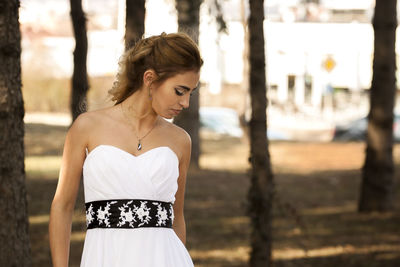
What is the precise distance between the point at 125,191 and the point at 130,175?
8 cm

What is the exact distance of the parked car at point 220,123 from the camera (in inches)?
1371

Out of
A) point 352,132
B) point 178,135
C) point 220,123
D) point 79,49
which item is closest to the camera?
point 178,135

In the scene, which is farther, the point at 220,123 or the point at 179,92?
the point at 220,123

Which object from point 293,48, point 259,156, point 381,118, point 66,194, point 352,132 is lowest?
point 352,132

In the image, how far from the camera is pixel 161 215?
3408 millimetres

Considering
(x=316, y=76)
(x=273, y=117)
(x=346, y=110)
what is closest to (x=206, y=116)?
(x=273, y=117)

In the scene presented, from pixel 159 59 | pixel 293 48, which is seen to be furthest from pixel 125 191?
pixel 293 48

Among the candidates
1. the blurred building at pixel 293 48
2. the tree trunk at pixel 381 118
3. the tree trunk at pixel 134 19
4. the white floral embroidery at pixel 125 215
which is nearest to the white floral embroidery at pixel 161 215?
the white floral embroidery at pixel 125 215

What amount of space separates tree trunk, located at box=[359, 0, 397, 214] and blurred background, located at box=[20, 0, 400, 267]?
0.40 m

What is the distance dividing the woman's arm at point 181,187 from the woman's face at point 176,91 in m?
0.26

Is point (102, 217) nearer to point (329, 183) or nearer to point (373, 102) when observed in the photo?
point (373, 102)

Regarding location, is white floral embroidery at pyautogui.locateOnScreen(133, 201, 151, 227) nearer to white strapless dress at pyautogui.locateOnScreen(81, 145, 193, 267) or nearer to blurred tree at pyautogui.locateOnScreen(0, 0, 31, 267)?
white strapless dress at pyautogui.locateOnScreen(81, 145, 193, 267)

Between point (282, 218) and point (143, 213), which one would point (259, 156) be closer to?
point (143, 213)

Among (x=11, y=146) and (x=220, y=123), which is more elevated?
(x=11, y=146)
